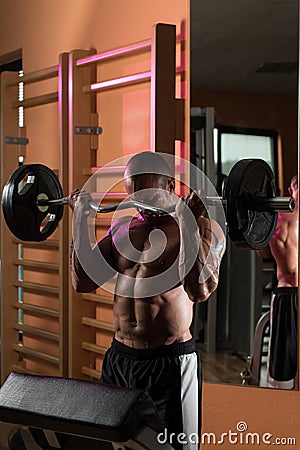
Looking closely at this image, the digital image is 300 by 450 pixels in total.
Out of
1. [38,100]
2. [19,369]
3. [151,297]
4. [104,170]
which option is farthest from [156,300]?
[19,369]

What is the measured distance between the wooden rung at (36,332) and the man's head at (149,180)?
1.22 meters

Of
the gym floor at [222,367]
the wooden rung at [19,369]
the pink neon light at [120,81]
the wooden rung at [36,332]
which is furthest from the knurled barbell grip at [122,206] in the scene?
the wooden rung at [19,369]

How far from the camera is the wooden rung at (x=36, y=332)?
3.58m

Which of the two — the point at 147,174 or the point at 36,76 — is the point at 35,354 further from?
the point at 147,174

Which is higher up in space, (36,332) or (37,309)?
(37,309)

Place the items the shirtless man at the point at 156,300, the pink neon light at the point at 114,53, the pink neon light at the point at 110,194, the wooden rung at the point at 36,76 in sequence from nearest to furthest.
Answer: the shirtless man at the point at 156,300
the pink neon light at the point at 114,53
the pink neon light at the point at 110,194
the wooden rung at the point at 36,76

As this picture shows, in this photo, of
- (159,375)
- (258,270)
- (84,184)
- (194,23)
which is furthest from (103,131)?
(159,375)

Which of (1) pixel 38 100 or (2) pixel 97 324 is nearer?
(2) pixel 97 324

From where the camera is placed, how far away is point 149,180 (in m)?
2.55

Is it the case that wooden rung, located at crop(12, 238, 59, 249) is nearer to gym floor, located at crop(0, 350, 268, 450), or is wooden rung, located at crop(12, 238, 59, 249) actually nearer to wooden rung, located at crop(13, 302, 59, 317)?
wooden rung, located at crop(13, 302, 59, 317)

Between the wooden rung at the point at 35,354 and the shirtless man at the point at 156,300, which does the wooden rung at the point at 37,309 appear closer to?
the wooden rung at the point at 35,354

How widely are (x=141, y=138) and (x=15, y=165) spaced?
3.37 ft

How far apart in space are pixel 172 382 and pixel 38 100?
5.57ft

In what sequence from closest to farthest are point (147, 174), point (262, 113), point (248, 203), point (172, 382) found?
point (248, 203) → point (172, 382) → point (147, 174) → point (262, 113)
